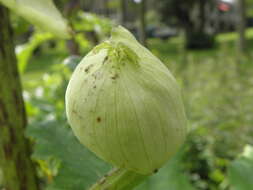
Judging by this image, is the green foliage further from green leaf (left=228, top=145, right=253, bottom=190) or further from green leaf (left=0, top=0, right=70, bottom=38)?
green leaf (left=0, top=0, right=70, bottom=38)

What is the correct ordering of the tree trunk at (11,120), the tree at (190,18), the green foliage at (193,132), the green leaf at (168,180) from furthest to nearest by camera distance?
the tree at (190,18), the green leaf at (168,180), the green foliage at (193,132), the tree trunk at (11,120)

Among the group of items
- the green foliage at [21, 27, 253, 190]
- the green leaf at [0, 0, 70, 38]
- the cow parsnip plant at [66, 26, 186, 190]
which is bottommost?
the green foliage at [21, 27, 253, 190]

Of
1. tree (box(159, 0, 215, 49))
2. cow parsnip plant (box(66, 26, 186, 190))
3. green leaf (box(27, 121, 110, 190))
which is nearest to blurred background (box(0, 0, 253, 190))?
green leaf (box(27, 121, 110, 190))

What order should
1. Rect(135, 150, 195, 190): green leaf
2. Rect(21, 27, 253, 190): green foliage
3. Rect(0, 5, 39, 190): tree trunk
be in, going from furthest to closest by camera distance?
Rect(135, 150, 195, 190): green leaf
Rect(21, 27, 253, 190): green foliage
Rect(0, 5, 39, 190): tree trunk

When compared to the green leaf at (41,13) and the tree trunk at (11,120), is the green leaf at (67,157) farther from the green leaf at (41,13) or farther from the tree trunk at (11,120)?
the green leaf at (41,13)

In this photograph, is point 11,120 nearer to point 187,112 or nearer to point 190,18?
point 187,112

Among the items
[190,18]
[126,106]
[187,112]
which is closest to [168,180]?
[126,106]

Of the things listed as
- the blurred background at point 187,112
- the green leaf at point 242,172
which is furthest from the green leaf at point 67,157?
the green leaf at point 242,172
